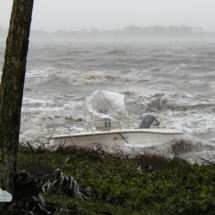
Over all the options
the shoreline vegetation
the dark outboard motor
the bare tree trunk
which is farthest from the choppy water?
the bare tree trunk

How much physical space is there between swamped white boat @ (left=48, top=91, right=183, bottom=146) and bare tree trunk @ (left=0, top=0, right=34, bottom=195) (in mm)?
7024

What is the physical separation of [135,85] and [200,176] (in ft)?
92.5

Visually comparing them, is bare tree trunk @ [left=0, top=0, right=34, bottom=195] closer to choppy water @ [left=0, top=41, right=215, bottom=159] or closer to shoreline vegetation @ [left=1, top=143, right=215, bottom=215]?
shoreline vegetation @ [left=1, top=143, right=215, bottom=215]

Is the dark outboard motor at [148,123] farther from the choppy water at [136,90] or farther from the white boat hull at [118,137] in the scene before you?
the choppy water at [136,90]

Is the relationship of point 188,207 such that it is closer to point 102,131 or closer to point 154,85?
point 102,131

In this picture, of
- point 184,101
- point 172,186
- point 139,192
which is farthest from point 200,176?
→ point 184,101

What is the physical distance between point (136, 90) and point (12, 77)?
2688cm

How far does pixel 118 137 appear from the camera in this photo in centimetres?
1159

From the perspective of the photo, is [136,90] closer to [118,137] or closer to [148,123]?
[148,123]

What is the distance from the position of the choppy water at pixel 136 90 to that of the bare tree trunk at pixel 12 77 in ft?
27.8

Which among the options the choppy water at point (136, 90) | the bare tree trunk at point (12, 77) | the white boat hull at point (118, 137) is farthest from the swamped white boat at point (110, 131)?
the bare tree trunk at point (12, 77)

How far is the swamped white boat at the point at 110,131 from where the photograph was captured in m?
11.4

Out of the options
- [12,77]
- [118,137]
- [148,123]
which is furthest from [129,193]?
[148,123]

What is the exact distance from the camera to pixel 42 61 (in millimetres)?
52250
